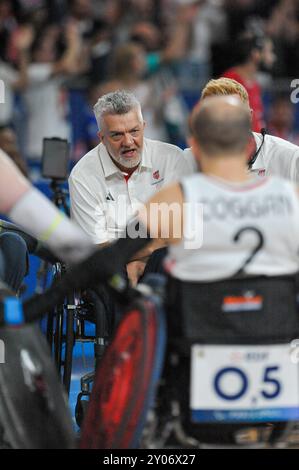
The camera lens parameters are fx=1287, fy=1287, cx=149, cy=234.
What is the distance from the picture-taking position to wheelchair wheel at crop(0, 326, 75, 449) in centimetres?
502

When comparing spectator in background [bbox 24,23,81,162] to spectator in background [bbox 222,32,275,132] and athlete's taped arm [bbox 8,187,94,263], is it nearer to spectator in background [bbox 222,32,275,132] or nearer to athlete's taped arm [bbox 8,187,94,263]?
spectator in background [bbox 222,32,275,132]

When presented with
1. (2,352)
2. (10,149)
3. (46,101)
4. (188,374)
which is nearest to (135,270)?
(2,352)

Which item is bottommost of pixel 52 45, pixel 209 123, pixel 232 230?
pixel 232 230

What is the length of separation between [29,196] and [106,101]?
6.30 ft

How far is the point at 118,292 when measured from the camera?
5.07 m

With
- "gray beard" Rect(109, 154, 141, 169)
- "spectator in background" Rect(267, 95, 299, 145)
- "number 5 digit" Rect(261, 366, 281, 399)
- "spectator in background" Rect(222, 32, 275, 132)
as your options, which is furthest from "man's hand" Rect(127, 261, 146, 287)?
"spectator in background" Rect(267, 95, 299, 145)

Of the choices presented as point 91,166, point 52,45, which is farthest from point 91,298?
point 52,45

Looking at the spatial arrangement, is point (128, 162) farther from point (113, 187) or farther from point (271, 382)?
point (271, 382)

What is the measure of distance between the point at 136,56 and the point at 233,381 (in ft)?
26.5

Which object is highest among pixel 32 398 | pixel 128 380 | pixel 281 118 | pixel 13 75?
pixel 13 75

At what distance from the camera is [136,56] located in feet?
41.3

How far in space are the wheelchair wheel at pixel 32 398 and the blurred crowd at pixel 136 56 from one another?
7696 millimetres
